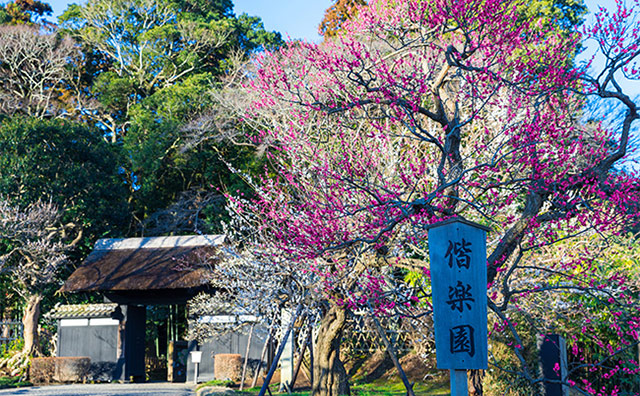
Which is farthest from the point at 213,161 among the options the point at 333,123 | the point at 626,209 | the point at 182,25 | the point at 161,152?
the point at 626,209

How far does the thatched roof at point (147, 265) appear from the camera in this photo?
13.8 meters

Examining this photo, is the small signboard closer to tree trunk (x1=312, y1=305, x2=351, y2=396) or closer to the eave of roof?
tree trunk (x1=312, y1=305, x2=351, y2=396)

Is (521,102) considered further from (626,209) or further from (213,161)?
(213,161)

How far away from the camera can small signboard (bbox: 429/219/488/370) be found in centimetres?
475

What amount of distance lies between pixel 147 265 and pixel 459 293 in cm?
1127

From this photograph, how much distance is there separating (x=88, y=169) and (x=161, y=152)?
8.52ft

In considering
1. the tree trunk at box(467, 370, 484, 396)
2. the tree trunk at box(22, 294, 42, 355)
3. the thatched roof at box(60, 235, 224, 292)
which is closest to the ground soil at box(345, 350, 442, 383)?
the thatched roof at box(60, 235, 224, 292)

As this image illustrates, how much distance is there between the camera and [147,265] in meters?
14.7

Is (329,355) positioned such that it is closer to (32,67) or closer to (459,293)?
(459,293)

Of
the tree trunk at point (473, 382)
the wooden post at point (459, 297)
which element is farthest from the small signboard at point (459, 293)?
the tree trunk at point (473, 382)

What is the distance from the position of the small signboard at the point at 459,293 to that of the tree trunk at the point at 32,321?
13.3 meters

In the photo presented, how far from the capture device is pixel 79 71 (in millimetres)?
23281

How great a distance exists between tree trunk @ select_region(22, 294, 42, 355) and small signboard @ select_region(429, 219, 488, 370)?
43.5 ft

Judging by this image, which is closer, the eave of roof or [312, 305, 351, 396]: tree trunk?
[312, 305, 351, 396]: tree trunk
